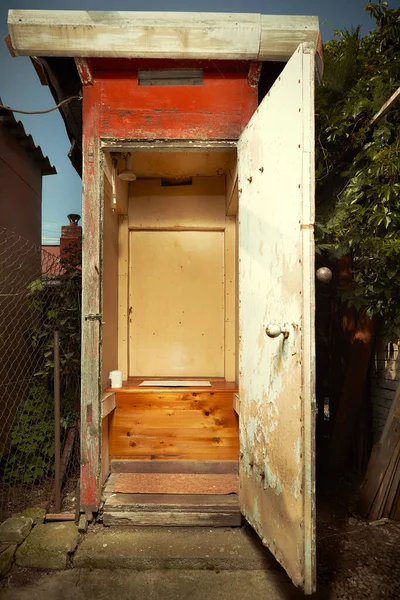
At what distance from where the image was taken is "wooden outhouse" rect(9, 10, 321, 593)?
1.81 m

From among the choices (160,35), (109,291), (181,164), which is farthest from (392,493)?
(160,35)

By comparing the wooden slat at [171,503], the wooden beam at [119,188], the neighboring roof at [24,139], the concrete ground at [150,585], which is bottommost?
the concrete ground at [150,585]

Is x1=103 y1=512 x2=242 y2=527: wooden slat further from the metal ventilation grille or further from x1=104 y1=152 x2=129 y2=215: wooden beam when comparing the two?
the metal ventilation grille

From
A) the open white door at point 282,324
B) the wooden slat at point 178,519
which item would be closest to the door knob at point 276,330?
the open white door at point 282,324

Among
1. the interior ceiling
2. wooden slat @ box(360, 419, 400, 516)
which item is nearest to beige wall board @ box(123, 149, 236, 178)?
the interior ceiling

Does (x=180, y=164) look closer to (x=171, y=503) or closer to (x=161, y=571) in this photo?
(x=171, y=503)

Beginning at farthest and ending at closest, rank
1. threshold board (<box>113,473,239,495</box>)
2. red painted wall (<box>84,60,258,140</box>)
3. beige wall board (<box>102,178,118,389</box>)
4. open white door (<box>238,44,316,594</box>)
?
beige wall board (<box>102,178,118,389</box>) → threshold board (<box>113,473,239,495</box>) → red painted wall (<box>84,60,258,140</box>) → open white door (<box>238,44,316,594</box>)

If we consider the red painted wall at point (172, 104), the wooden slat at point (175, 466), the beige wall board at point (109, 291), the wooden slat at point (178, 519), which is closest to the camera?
the wooden slat at point (178, 519)

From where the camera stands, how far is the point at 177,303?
425 centimetres

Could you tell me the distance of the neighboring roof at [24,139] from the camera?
4.81 meters

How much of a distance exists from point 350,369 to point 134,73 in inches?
122

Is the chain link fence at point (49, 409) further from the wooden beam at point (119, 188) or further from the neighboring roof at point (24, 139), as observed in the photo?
the neighboring roof at point (24, 139)

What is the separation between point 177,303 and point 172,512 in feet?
7.27

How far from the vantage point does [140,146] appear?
107 inches
